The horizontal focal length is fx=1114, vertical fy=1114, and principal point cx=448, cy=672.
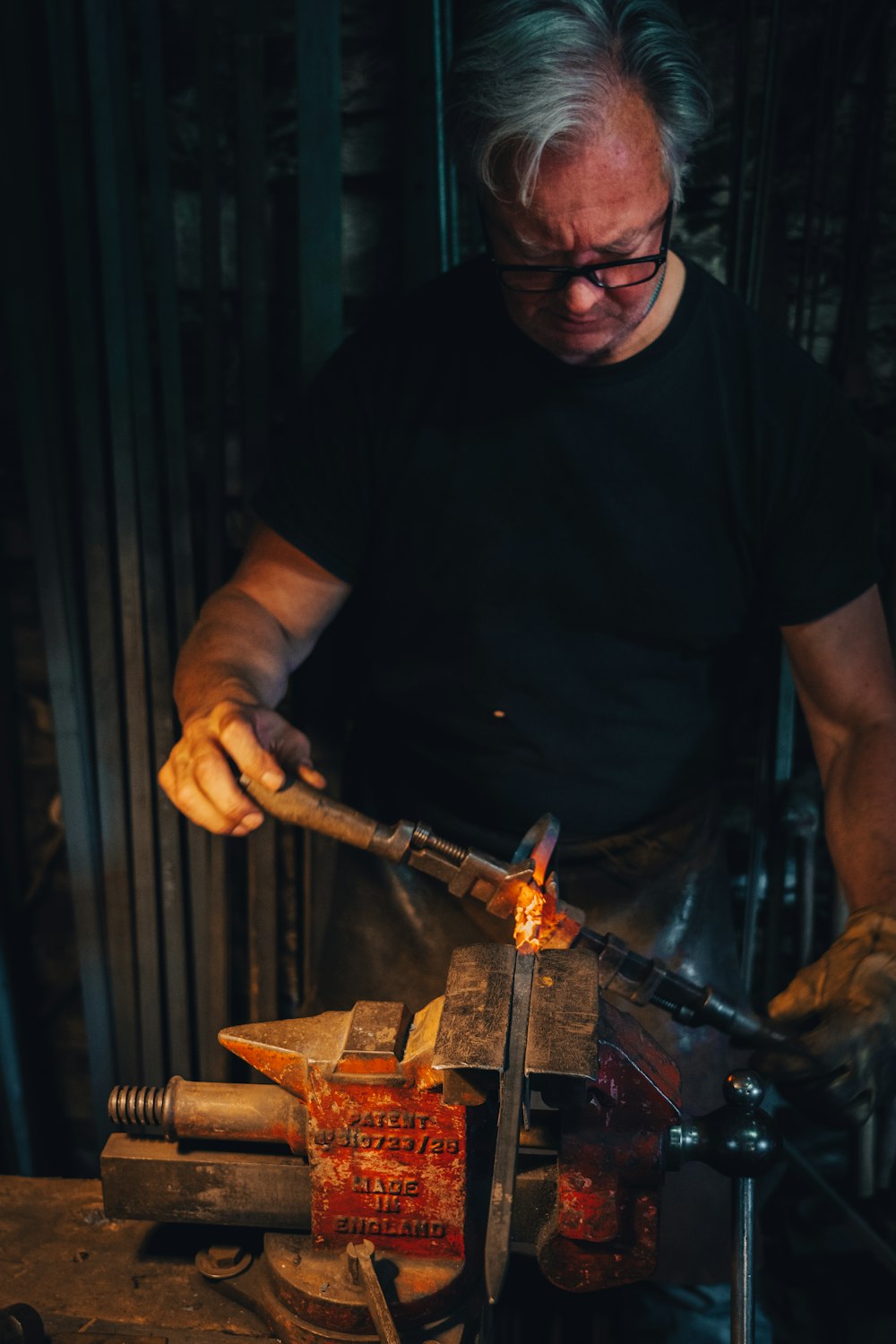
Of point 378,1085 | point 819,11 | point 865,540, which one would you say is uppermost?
point 819,11

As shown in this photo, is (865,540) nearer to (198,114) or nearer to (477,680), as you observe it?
(477,680)

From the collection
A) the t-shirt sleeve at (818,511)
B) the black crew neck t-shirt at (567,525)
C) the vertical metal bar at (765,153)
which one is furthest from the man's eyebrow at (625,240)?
the vertical metal bar at (765,153)

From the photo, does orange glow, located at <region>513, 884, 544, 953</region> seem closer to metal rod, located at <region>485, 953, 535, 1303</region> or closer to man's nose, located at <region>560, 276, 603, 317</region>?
metal rod, located at <region>485, 953, 535, 1303</region>

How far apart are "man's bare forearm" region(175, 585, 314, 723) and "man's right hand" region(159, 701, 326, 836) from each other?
0.11 metres

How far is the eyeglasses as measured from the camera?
5.10 feet

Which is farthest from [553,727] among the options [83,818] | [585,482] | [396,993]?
[83,818]

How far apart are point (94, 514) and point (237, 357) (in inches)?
17.8

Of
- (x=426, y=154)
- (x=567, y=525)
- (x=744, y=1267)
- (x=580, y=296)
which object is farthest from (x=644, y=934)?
(x=426, y=154)

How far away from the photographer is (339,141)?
2158 millimetres

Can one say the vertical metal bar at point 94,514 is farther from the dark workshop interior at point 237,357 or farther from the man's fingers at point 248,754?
the man's fingers at point 248,754

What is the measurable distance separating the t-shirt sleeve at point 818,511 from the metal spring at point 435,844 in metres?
0.80

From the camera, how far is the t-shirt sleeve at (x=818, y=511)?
6.10 ft

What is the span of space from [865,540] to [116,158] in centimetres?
156

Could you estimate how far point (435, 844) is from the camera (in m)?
1.44
